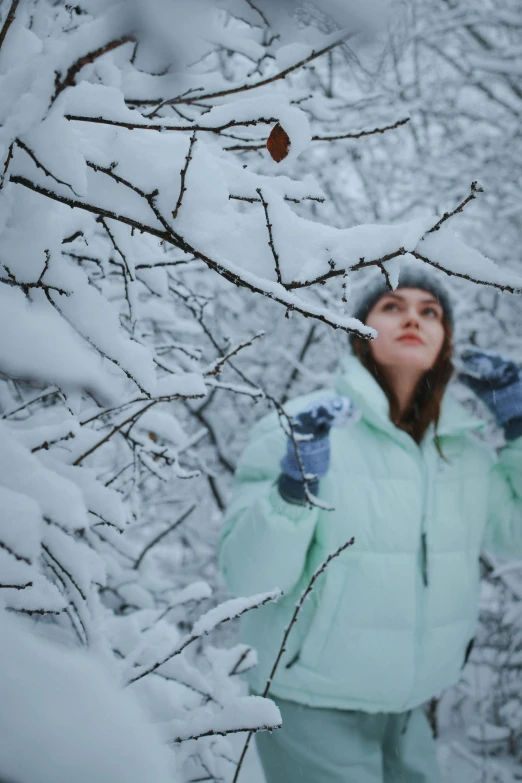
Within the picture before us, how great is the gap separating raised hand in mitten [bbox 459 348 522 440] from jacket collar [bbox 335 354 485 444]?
0.75ft

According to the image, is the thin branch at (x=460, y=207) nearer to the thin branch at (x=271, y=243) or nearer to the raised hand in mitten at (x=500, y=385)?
the thin branch at (x=271, y=243)

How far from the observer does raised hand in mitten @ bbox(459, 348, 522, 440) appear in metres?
2.25

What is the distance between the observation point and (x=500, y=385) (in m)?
2.34

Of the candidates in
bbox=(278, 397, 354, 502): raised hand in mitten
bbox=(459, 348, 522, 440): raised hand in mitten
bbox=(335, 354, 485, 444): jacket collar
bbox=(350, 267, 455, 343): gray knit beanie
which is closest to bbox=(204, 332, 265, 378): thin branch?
bbox=(278, 397, 354, 502): raised hand in mitten

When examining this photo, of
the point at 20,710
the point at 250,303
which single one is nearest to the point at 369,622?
the point at 20,710

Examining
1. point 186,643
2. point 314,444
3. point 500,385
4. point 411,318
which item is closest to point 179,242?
point 186,643

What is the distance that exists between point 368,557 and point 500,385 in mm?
1201

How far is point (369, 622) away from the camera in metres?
1.75

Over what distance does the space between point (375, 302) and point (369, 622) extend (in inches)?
55.8

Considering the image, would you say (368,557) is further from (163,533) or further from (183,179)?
(183,179)

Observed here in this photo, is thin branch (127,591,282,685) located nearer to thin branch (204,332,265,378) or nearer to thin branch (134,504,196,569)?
thin branch (204,332,265,378)

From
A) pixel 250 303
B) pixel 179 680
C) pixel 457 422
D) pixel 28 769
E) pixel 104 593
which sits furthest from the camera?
pixel 250 303

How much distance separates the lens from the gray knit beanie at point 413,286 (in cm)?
218

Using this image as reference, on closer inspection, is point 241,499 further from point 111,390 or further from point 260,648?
point 111,390
